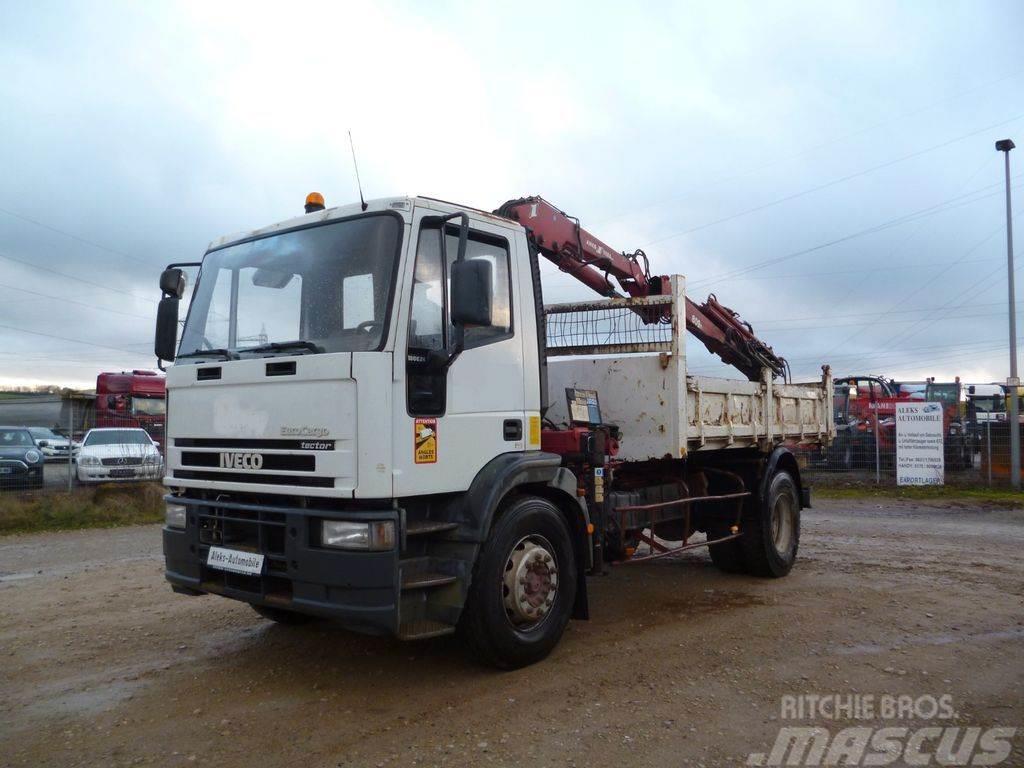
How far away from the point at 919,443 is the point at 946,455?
73.9 inches

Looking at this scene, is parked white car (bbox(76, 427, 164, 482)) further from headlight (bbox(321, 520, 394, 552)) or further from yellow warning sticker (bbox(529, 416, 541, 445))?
headlight (bbox(321, 520, 394, 552))

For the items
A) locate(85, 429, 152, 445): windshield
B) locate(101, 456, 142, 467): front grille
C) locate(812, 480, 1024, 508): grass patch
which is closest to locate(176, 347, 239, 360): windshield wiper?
locate(101, 456, 142, 467): front grille

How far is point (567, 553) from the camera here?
5289 millimetres

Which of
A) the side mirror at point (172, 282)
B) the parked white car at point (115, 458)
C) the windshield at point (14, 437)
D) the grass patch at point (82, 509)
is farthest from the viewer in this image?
the windshield at point (14, 437)

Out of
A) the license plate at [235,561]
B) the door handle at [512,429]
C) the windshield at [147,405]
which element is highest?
the windshield at [147,405]

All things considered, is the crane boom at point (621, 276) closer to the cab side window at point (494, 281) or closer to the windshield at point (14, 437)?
Answer: the cab side window at point (494, 281)

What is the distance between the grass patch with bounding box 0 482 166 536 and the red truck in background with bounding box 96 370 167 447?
3340 millimetres

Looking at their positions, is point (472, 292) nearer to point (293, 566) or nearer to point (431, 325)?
point (431, 325)

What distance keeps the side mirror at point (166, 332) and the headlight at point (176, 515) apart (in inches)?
39.5

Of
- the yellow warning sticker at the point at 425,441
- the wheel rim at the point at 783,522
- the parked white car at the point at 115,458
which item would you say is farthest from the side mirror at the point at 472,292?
the parked white car at the point at 115,458

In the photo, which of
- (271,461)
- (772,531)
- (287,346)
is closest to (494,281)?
(287,346)

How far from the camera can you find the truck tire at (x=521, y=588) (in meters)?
4.67

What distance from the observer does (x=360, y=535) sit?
13.9 ft

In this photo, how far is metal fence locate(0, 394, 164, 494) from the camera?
13.2 meters
